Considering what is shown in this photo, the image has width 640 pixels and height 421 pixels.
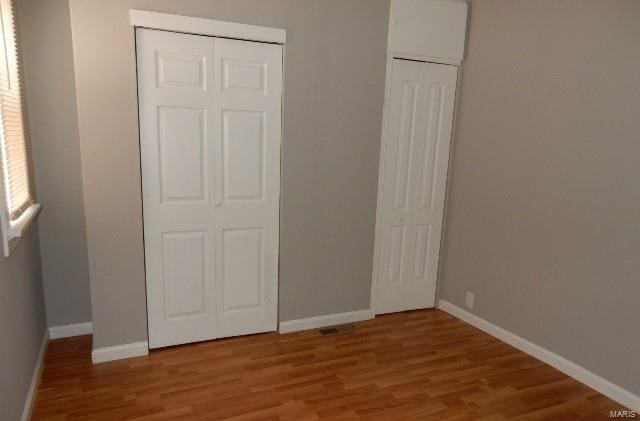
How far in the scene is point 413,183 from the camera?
3520 millimetres

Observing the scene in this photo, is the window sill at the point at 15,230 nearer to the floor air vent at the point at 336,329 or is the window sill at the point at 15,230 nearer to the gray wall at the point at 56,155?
the gray wall at the point at 56,155

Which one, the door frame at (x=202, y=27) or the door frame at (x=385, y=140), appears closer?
the door frame at (x=202, y=27)

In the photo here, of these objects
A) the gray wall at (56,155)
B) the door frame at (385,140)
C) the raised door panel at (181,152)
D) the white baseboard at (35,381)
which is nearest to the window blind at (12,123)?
the gray wall at (56,155)

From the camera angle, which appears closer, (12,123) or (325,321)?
(12,123)

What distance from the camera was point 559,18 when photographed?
2.71 metres

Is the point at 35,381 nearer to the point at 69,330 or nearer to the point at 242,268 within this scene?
the point at 69,330

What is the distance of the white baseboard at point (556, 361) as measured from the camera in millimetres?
2443

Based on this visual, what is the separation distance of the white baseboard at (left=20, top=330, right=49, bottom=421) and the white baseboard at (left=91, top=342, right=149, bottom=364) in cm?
30

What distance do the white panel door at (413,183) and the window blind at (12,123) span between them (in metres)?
2.44

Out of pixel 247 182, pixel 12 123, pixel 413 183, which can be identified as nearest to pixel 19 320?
pixel 12 123

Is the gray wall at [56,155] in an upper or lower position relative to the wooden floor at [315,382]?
upper

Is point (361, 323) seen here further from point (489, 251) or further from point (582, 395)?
point (582, 395)

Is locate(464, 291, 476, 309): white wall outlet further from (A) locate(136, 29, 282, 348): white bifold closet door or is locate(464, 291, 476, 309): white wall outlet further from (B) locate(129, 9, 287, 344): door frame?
(B) locate(129, 9, 287, 344): door frame

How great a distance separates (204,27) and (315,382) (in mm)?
2344
